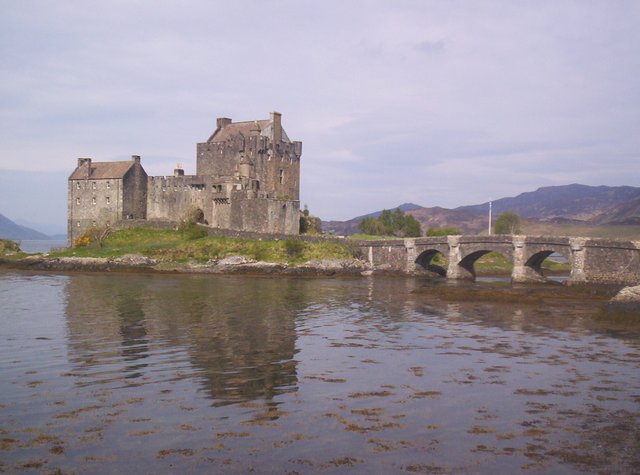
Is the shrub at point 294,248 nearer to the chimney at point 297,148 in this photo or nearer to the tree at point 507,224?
the chimney at point 297,148

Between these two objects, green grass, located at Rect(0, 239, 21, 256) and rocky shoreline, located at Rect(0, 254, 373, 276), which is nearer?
rocky shoreline, located at Rect(0, 254, 373, 276)

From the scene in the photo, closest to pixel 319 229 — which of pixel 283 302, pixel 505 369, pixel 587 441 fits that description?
pixel 283 302

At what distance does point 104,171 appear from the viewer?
7475 cm

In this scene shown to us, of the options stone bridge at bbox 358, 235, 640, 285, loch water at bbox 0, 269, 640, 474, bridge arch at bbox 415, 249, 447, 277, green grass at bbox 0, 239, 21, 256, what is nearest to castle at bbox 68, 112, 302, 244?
green grass at bbox 0, 239, 21, 256

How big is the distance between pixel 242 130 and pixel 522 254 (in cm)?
3458

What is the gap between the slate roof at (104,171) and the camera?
73.3 m

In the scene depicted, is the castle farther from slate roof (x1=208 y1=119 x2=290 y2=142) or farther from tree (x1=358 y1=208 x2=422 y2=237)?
tree (x1=358 y1=208 x2=422 y2=237)

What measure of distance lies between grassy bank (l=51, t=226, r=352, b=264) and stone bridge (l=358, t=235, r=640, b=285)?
16.7 ft

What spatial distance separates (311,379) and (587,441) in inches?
282

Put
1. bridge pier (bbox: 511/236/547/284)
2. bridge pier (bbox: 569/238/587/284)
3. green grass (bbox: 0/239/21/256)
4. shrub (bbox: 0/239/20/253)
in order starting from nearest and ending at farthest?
bridge pier (bbox: 569/238/587/284), bridge pier (bbox: 511/236/547/284), green grass (bbox: 0/239/21/256), shrub (bbox: 0/239/20/253)

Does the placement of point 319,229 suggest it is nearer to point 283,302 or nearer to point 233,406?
point 283,302

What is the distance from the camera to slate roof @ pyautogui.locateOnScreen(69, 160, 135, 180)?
73.3 meters

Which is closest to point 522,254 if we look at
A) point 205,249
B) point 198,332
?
point 205,249

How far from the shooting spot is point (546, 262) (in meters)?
82.7
